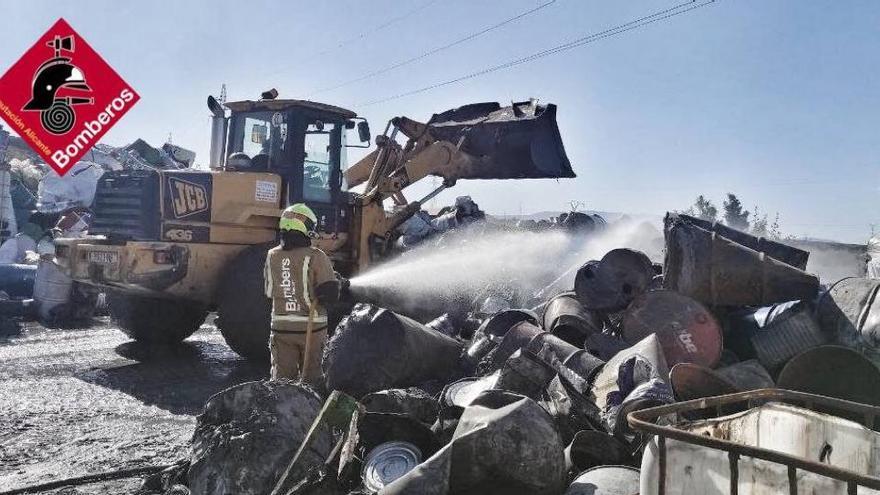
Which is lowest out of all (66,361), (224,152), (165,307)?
(66,361)

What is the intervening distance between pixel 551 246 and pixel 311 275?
5.46 meters

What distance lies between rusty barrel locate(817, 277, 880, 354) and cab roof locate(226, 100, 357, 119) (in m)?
5.21

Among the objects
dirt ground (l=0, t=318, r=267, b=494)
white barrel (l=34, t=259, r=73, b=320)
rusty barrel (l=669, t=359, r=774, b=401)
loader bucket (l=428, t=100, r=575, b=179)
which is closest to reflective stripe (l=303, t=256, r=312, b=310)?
dirt ground (l=0, t=318, r=267, b=494)

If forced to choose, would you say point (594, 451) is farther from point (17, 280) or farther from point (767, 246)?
point (17, 280)

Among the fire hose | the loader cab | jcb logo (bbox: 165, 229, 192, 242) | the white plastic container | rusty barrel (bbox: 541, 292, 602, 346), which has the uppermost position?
the loader cab

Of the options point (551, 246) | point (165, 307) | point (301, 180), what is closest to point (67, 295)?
point (165, 307)

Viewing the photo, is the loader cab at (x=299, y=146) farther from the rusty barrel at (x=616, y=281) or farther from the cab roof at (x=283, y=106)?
the rusty barrel at (x=616, y=281)

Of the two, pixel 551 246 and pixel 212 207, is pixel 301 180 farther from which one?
pixel 551 246

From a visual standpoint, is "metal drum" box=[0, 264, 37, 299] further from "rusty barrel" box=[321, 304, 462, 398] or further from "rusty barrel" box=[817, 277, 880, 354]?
"rusty barrel" box=[817, 277, 880, 354]

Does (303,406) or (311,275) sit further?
(311,275)

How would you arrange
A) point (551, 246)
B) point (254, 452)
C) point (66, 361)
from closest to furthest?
1. point (254, 452)
2. point (66, 361)
3. point (551, 246)

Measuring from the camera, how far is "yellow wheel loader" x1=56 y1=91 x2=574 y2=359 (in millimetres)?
6496

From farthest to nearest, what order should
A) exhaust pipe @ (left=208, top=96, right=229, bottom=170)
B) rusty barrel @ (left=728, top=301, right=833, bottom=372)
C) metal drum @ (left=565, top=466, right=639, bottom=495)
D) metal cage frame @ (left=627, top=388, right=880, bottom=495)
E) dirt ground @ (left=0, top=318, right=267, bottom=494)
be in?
exhaust pipe @ (left=208, top=96, right=229, bottom=170) → rusty barrel @ (left=728, top=301, right=833, bottom=372) → dirt ground @ (left=0, top=318, right=267, bottom=494) → metal drum @ (left=565, top=466, right=639, bottom=495) → metal cage frame @ (left=627, top=388, right=880, bottom=495)

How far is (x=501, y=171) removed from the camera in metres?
8.84
